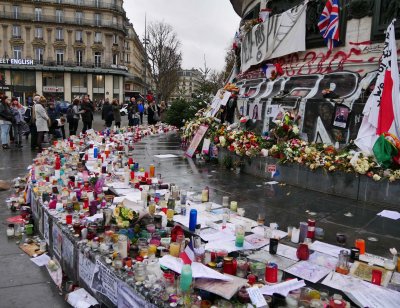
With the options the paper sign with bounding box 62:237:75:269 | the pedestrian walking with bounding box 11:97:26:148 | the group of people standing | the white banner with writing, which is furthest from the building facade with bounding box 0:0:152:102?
the paper sign with bounding box 62:237:75:269

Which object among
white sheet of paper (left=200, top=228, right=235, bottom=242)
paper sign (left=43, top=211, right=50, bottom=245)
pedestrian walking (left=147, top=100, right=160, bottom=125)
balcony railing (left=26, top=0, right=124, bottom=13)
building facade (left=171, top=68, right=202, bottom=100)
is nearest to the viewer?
white sheet of paper (left=200, top=228, right=235, bottom=242)

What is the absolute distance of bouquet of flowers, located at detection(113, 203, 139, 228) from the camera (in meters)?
4.27

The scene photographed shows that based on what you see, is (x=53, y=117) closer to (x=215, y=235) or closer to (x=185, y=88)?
(x=215, y=235)

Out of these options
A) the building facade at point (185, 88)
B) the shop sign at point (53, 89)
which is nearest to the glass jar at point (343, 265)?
the building facade at point (185, 88)

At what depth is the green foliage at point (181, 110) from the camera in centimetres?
1935

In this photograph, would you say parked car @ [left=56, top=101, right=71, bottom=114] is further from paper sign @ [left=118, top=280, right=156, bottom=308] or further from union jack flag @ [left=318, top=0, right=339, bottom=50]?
paper sign @ [left=118, top=280, right=156, bottom=308]

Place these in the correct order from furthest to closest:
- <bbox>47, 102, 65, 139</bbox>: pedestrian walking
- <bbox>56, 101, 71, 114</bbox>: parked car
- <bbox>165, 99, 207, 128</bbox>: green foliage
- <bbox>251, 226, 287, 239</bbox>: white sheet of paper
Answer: <bbox>165, 99, 207, 128</bbox>: green foliage
<bbox>56, 101, 71, 114</bbox>: parked car
<bbox>47, 102, 65, 139</bbox>: pedestrian walking
<bbox>251, 226, 287, 239</bbox>: white sheet of paper

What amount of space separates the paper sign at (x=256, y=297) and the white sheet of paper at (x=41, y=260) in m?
2.73

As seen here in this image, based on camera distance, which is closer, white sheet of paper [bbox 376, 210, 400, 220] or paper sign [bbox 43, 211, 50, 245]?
paper sign [bbox 43, 211, 50, 245]

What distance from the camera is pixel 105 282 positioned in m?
3.54

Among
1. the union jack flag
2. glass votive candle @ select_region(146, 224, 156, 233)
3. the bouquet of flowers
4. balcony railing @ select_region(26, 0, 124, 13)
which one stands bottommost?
glass votive candle @ select_region(146, 224, 156, 233)

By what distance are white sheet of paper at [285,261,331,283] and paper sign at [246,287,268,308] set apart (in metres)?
0.79

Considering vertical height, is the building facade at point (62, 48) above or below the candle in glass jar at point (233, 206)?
above

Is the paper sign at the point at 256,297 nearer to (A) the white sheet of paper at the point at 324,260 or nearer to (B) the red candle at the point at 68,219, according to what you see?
(A) the white sheet of paper at the point at 324,260
